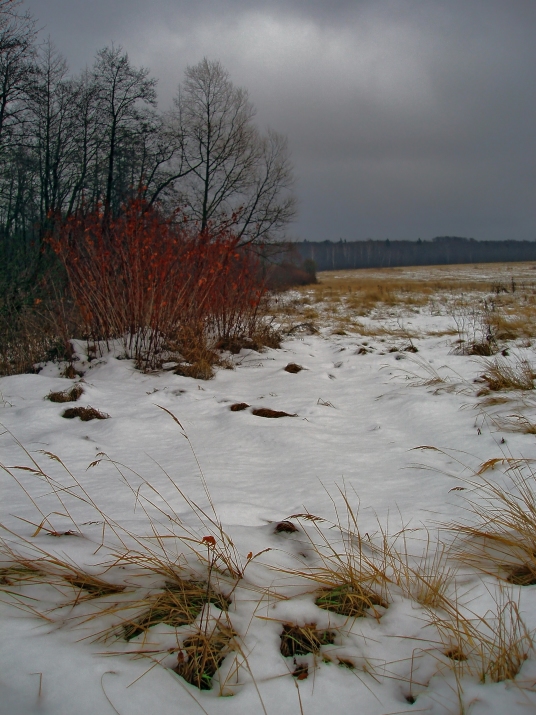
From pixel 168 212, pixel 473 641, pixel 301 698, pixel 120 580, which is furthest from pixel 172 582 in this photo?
pixel 168 212

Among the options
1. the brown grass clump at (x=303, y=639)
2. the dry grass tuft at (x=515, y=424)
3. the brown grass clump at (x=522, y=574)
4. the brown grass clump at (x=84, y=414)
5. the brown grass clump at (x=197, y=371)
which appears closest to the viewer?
the brown grass clump at (x=303, y=639)

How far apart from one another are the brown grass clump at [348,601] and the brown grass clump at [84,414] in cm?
250

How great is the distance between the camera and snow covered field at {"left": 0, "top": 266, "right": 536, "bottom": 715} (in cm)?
98

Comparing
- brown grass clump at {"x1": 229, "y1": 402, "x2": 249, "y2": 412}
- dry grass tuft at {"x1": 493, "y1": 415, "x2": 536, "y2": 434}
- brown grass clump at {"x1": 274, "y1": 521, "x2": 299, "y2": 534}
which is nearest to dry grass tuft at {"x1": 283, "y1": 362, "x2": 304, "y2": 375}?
brown grass clump at {"x1": 229, "y1": 402, "x2": 249, "y2": 412}

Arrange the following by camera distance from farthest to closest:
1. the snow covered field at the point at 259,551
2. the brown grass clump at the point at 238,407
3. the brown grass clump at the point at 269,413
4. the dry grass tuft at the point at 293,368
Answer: the dry grass tuft at the point at 293,368
the brown grass clump at the point at 238,407
the brown grass clump at the point at 269,413
the snow covered field at the point at 259,551

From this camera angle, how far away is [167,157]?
1783 cm

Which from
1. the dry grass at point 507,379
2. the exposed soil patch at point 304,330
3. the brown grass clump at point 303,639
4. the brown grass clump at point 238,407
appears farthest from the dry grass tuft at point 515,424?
the exposed soil patch at point 304,330

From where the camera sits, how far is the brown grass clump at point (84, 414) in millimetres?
3379

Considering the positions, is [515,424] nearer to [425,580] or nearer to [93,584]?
[425,580]

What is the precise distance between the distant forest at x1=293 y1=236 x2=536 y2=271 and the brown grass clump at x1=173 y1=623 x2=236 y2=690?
3611 inches

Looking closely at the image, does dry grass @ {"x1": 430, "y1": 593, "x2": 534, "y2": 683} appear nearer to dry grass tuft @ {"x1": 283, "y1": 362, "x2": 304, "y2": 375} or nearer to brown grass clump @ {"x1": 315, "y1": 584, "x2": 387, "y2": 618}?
brown grass clump @ {"x1": 315, "y1": 584, "x2": 387, "y2": 618}

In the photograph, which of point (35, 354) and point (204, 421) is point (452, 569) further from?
point (35, 354)

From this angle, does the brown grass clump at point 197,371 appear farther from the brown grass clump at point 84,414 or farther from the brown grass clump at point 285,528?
the brown grass clump at point 285,528

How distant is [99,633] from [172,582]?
0.26 metres
